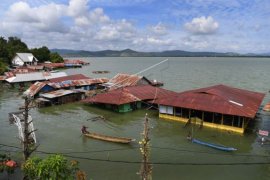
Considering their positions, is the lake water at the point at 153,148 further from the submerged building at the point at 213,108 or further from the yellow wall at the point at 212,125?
the submerged building at the point at 213,108

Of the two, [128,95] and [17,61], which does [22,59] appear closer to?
[17,61]

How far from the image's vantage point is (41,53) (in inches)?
5507

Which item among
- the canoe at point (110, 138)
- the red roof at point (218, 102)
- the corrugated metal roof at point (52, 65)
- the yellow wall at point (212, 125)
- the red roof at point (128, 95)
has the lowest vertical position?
the canoe at point (110, 138)

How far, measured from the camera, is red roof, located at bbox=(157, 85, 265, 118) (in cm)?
3133

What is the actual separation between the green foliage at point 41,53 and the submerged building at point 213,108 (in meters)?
115

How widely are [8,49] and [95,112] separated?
304 feet

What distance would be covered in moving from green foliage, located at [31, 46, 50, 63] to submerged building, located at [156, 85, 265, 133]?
11509cm

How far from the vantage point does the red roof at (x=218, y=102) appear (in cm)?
3133

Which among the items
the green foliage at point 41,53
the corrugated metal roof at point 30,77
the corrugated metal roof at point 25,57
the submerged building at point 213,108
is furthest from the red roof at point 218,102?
the green foliage at point 41,53

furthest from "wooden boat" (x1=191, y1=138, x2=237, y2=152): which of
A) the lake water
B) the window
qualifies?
the window

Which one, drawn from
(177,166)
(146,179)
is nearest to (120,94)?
(177,166)

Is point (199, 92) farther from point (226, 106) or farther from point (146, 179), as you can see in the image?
point (146, 179)

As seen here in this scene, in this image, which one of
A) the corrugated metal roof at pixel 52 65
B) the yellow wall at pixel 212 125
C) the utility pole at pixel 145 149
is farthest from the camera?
the corrugated metal roof at pixel 52 65

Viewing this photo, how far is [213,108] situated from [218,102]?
152cm
